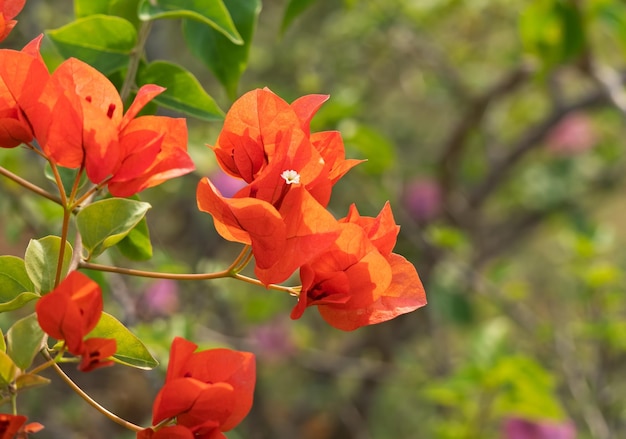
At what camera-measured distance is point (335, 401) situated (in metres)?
2.28

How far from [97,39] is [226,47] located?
85mm

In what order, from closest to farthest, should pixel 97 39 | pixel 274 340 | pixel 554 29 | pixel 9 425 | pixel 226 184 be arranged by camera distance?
A: pixel 9 425
pixel 97 39
pixel 554 29
pixel 226 184
pixel 274 340

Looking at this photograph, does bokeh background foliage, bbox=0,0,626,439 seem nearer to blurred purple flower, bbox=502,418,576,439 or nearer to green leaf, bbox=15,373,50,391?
blurred purple flower, bbox=502,418,576,439

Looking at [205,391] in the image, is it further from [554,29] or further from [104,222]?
[554,29]

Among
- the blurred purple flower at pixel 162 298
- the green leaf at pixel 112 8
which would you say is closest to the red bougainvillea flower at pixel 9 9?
the green leaf at pixel 112 8

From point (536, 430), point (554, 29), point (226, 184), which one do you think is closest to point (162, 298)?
point (226, 184)

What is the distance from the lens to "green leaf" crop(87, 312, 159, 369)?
32 centimetres

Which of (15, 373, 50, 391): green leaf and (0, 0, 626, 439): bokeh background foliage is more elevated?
(15, 373, 50, 391): green leaf

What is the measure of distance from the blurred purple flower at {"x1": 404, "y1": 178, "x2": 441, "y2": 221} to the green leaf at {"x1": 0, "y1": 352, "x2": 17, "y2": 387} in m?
1.74

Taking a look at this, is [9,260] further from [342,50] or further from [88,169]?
[342,50]

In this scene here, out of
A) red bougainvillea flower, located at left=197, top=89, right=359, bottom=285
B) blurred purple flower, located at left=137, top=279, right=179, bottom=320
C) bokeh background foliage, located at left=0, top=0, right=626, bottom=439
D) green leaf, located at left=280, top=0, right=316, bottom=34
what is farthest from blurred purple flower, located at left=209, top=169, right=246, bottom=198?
red bougainvillea flower, located at left=197, top=89, right=359, bottom=285

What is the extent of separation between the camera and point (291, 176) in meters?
0.32

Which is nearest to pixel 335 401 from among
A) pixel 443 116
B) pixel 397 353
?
pixel 397 353

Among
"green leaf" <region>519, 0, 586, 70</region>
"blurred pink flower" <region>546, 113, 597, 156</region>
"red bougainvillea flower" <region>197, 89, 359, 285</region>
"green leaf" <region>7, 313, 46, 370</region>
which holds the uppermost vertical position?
"red bougainvillea flower" <region>197, 89, 359, 285</region>
